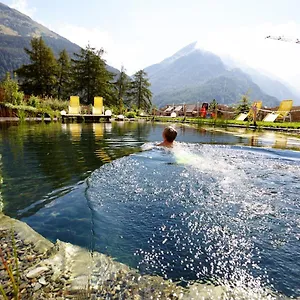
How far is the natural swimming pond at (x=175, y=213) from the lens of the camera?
185 centimetres

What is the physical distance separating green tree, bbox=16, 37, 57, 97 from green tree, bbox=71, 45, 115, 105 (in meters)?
3.84

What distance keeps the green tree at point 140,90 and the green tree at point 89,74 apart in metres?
11.7

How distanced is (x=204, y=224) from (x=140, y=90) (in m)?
50.1

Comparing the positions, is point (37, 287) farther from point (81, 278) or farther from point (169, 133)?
point (169, 133)

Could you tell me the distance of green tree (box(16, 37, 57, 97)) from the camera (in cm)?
3738

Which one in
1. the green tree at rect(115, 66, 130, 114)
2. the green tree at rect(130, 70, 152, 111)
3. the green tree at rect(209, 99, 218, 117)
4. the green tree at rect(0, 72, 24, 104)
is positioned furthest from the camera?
the green tree at rect(130, 70, 152, 111)

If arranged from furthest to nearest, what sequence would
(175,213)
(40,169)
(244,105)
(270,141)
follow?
(244,105) → (270,141) → (40,169) → (175,213)

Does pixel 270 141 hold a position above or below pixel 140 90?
below

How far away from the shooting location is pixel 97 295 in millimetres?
1517

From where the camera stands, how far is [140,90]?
50625 mm

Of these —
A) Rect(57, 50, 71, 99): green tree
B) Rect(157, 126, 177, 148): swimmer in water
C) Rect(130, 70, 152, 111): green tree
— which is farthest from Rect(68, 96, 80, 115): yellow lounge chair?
Rect(130, 70, 152, 111): green tree

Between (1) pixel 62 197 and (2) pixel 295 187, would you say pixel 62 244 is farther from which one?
(2) pixel 295 187

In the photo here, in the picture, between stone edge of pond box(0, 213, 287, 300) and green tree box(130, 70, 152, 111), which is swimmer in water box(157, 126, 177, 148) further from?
green tree box(130, 70, 152, 111)

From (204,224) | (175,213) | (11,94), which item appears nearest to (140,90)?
(11,94)
